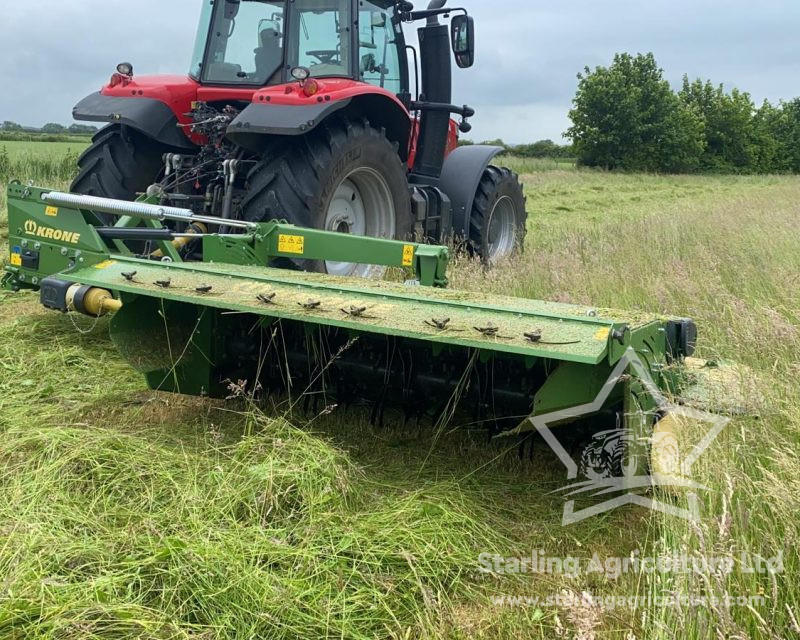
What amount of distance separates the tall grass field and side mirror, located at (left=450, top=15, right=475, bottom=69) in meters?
2.98

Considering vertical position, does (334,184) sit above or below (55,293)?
above

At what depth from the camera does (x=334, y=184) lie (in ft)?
13.8

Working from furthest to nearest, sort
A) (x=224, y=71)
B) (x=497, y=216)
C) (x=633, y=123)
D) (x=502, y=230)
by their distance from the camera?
(x=633, y=123) → (x=502, y=230) → (x=497, y=216) → (x=224, y=71)

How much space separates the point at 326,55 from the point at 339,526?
351 cm

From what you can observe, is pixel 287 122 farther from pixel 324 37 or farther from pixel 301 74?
pixel 324 37

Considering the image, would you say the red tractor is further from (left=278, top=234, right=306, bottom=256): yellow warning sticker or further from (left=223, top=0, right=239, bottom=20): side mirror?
(left=278, top=234, right=306, bottom=256): yellow warning sticker

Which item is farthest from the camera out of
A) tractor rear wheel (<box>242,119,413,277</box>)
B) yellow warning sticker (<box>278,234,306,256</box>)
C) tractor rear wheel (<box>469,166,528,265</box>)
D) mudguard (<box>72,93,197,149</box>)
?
tractor rear wheel (<box>469,166,528,265</box>)

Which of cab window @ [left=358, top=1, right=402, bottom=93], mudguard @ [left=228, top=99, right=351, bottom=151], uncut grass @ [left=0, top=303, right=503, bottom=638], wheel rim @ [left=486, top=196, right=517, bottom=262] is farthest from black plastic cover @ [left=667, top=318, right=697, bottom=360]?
wheel rim @ [left=486, top=196, right=517, bottom=262]

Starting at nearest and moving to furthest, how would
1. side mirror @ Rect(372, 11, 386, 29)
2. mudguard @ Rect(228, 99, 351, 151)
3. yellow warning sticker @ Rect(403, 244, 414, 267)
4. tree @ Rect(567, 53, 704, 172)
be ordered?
yellow warning sticker @ Rect(403, 244, 414, 267) < mudguard @ Rect(228, 99, 351, 151) < side mirror @ Rect(372, 11, 386, 29) < tree @ Rect(567, 53, 704, 172)

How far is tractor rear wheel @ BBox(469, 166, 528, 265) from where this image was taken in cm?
612

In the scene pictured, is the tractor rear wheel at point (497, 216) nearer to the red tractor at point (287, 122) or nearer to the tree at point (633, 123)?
the red tractor at point (287, 122)

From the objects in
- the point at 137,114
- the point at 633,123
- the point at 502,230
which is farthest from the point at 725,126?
the point at 137,114

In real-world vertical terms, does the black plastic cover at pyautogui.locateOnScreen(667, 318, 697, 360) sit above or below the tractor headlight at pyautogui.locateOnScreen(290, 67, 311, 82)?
below

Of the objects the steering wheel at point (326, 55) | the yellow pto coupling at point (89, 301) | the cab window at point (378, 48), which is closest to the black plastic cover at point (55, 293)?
the yellow pto coupling at point (89, 301)
